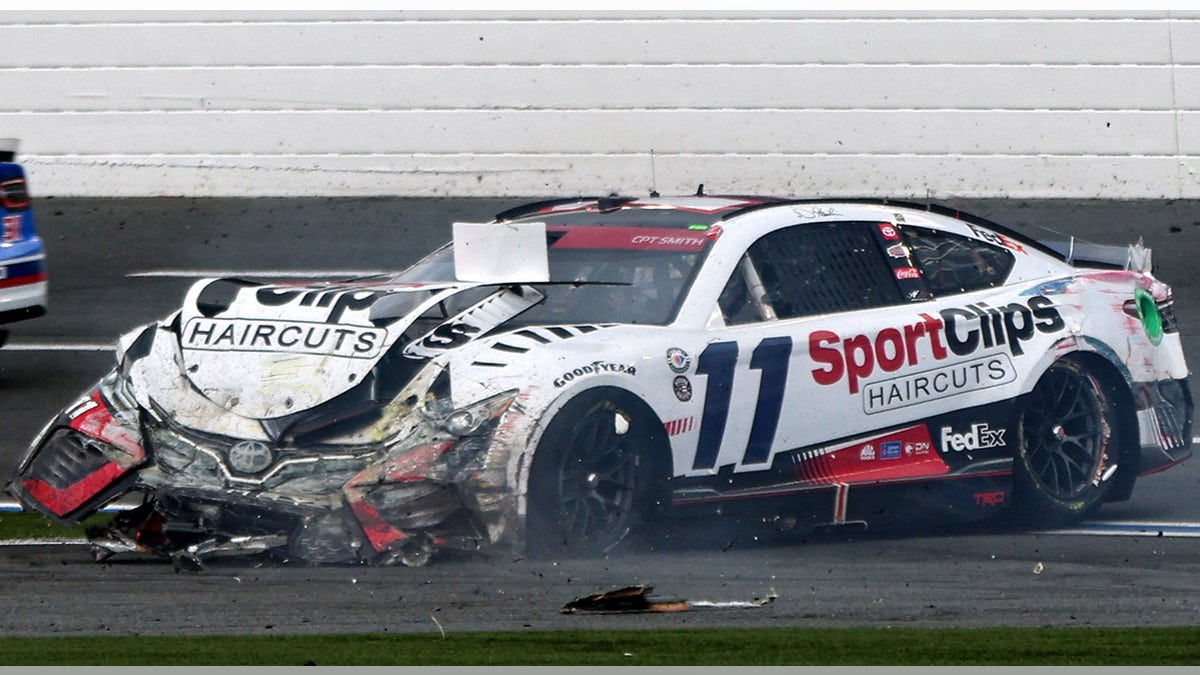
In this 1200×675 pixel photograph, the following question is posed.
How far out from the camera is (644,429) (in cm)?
730

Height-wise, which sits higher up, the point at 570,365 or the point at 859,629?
the point at 570,365

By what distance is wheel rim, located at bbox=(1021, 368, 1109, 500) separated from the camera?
27.5ft

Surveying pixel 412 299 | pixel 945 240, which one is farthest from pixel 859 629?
pixel 945 240

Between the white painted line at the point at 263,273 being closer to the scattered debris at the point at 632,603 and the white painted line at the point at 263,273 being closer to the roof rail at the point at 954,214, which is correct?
the roof rail at the point at 954,214

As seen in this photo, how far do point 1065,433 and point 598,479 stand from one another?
2322 mm

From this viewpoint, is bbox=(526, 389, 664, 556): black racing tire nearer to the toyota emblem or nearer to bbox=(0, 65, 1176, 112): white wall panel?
the toyota emblem

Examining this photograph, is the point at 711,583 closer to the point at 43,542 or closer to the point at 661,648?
the point at 661,648

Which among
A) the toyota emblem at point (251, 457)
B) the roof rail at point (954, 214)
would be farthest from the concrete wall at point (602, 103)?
the toyota emblem at point (251, 457)

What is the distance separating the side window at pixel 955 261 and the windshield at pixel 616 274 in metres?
1.05

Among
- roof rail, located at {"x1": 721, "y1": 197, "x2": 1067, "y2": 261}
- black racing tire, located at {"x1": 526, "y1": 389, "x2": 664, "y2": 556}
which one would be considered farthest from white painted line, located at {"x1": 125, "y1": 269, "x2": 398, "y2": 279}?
black racing tire, located at {"x1": 526, "y1": 389, "x2": 664, "y2": 556}

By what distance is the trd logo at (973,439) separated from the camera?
26.8 ft

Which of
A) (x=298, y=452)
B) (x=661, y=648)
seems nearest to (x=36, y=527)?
(x=298, y=452)

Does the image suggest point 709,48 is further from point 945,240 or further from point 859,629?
point 859,629

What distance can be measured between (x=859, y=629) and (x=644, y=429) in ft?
4.85
